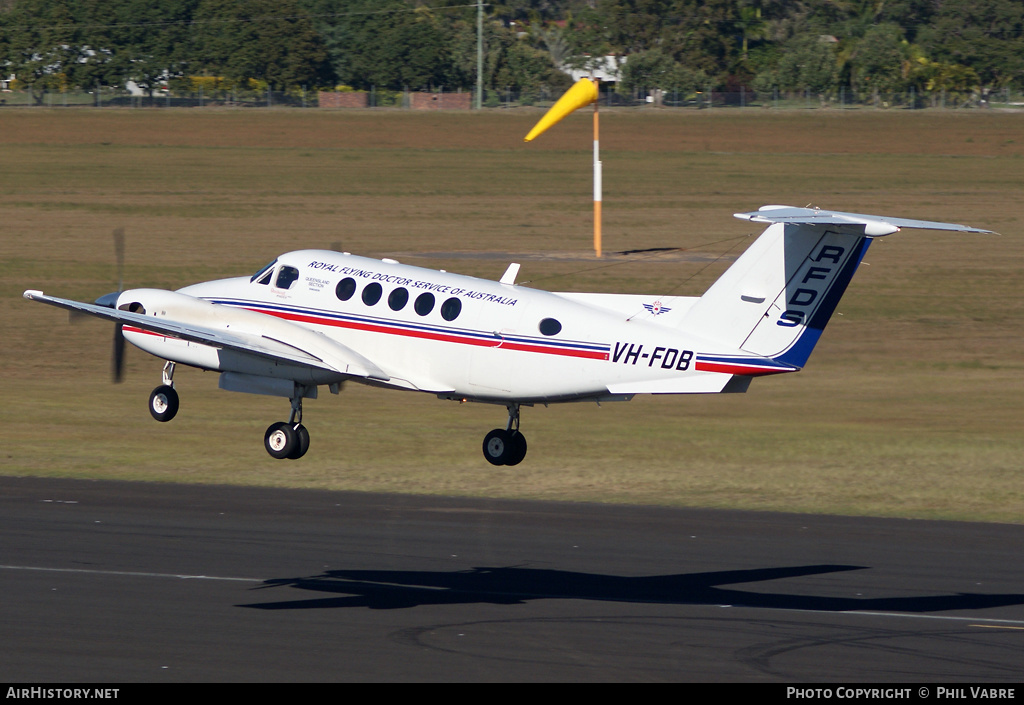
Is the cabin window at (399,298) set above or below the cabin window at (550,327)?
above

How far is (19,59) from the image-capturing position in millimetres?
149250

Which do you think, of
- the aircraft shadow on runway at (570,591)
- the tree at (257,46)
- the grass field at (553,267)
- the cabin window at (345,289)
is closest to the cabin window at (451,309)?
the cabin window at (345,289)

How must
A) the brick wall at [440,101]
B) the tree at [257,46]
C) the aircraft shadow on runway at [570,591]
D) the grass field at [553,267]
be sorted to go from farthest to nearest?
the tree at [257,46], the brick wall at [440,101], the grass field at [553,267], the aircraft shadow on runway at [570,591]

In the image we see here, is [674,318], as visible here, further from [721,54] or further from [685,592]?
[721,54]

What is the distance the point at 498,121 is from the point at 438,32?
2801 centimetres

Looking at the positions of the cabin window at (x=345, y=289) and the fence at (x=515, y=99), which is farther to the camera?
the fence at (x=515, y=99)

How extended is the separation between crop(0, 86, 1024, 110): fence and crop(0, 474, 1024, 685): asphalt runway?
94413 millimetres

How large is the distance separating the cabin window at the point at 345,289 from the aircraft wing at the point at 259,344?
1.08 m

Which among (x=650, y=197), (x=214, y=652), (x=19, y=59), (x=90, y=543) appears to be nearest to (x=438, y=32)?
(x=19, y=59)

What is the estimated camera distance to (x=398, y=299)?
36031 mm

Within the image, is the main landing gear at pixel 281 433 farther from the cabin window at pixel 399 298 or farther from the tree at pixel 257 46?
the tree at pixel 257 46

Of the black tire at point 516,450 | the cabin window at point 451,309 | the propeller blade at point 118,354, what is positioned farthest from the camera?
the propeller blade at point 118,354

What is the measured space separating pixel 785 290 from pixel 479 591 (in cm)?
1651

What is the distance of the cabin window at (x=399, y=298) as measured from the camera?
36.0 m
